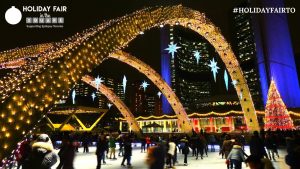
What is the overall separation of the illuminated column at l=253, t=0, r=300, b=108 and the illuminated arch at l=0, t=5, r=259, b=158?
54691mm

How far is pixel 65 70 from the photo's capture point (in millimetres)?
9438

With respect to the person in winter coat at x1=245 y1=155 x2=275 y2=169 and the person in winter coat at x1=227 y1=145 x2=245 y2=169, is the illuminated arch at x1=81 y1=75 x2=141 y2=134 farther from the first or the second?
the person in winter coat at x1=245 y1=155 x2=275 y2=169

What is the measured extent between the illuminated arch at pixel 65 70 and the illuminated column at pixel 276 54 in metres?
54.7

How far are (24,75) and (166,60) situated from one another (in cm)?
9085

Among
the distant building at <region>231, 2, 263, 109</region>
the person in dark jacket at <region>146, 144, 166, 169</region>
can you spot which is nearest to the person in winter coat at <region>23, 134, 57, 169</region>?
the person in dark jacket at <region>146, 144, 166, 169</region>

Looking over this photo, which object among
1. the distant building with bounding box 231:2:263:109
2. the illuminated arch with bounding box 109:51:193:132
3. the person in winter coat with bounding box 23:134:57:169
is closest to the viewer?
the person in winter coat with bounding box 23:134:57:169

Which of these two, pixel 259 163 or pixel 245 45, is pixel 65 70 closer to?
pixel 259 163

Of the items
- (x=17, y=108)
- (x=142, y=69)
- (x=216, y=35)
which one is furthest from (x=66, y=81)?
(x=142, y=69)

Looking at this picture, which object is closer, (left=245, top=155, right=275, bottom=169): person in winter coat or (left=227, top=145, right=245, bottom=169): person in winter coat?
(left=245, top=155, right=275, bottom=169): person in winter coat

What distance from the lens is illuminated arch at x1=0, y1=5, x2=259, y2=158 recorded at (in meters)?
6.99

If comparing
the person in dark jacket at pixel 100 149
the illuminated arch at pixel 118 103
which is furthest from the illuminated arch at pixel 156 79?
the person in dark jacket at pixel 100 149

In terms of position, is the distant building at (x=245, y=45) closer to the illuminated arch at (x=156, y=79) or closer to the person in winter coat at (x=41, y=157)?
the illuminated arch at (x=156, y=79)

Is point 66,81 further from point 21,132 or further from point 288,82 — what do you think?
point 288,82

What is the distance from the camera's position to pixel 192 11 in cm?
1891
